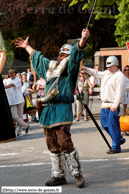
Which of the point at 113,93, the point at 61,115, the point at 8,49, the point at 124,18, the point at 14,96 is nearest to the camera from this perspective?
the point at 61,115

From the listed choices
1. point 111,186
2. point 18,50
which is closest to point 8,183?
point 111,186

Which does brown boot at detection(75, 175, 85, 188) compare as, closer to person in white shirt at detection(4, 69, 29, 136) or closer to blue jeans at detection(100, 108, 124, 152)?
blue jeans at detection(100, 108, 124, 152)

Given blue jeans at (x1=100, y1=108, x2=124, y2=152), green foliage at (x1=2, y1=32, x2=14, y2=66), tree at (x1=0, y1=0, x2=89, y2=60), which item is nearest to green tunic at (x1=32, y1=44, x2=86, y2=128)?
blue jeans at (x1=100, y1=108, x2=124, y2=152)

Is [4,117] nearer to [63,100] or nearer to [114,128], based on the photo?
[63,100]

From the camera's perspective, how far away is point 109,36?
32.0m

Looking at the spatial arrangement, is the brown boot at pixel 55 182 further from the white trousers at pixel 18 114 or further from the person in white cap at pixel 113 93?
the white trousers at pixel 18 114

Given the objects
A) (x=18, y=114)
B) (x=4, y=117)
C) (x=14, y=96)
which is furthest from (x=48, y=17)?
(x=4, y=117)

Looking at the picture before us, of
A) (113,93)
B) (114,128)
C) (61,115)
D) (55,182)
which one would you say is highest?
(61,115)

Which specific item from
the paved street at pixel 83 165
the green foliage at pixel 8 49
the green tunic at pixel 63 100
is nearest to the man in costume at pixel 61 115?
the green tunic at pixel 63 100

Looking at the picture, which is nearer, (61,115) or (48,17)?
(61,115)

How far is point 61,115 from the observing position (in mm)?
5020

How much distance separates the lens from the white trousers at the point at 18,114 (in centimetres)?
986

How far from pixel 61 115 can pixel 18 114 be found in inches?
210

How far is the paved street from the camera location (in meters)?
5.02
